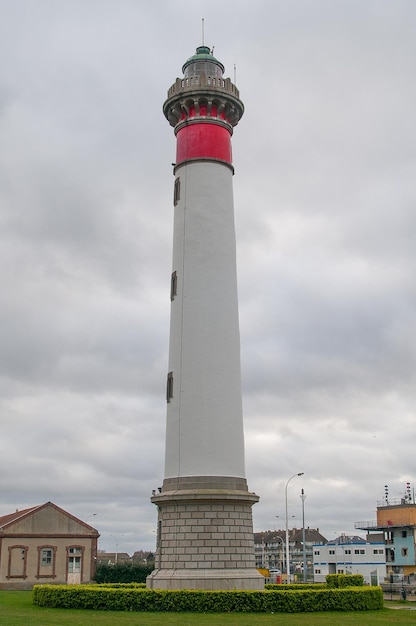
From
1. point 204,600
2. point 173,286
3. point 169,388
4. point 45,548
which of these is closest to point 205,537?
point 204,600

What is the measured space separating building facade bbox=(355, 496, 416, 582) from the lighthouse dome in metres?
68.1

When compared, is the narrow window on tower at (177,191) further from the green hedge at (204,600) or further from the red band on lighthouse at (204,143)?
the green hedge at (204,600)

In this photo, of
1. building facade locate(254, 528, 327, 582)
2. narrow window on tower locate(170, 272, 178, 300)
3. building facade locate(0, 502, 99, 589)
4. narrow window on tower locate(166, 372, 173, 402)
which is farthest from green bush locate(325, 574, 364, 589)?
building facade locate(254, 528, 327, 582)

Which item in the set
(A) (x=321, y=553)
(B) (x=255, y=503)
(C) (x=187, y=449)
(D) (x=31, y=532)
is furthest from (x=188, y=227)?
(A) (x=321, y=553)

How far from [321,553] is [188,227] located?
6964 centimetres

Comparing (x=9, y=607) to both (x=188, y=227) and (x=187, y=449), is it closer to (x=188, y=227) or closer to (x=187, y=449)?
(x=187, y=449)

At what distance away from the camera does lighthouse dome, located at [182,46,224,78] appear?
36781mm

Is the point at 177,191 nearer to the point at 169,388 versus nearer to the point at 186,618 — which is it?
the point at 169,388

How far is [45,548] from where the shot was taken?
58.6 meters

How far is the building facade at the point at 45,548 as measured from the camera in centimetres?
5678

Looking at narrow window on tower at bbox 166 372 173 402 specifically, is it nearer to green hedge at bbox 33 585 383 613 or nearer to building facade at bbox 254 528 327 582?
green hedge at bbox 33 585 383 613

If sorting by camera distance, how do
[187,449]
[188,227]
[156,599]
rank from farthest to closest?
1. [188,227]
2. [187,449]
3. [156,599]

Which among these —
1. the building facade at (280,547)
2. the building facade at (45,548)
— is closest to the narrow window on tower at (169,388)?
the building facade at (45,548)

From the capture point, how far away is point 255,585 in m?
29.8
